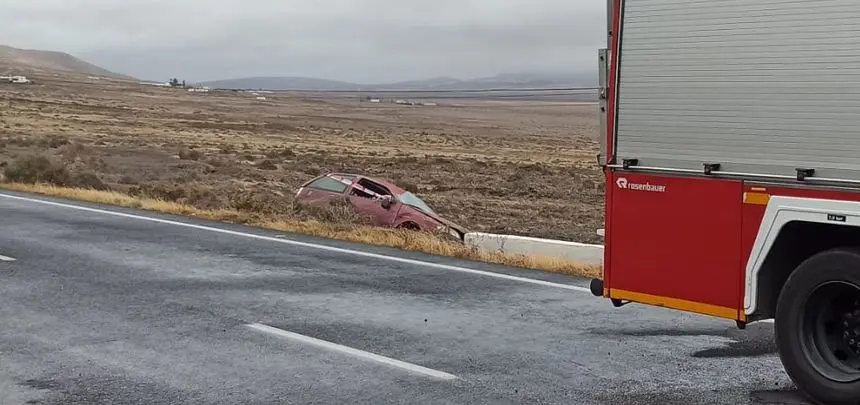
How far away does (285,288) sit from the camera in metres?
10.2

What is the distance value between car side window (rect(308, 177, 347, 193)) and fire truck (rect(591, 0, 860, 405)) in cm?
1457

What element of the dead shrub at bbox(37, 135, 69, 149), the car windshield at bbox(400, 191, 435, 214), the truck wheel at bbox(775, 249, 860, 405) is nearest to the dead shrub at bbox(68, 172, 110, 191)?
the car windshield at bbox(400, 191, 435, 214)

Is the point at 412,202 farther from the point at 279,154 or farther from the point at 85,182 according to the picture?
the point at 279,154

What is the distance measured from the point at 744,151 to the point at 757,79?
1.47 ft

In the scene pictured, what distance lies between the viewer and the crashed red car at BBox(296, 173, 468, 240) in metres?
20.3

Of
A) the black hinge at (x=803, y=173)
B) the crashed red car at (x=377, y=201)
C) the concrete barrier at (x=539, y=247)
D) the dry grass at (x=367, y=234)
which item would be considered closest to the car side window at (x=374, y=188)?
the crashed red car at (x=377, y=201)

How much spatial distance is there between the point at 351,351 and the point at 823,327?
3.39 metres

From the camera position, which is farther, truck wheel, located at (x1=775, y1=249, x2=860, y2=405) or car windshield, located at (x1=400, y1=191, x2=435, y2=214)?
car windshield, located at (x1=400, y1=191, x2=435, y2=214)

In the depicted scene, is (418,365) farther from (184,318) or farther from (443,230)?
(443,230)

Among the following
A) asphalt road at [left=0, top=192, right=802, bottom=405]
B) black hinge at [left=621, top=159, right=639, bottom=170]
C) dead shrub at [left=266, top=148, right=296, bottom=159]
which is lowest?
dead shrub at [left=266, top=148, right=296, bottom=159]

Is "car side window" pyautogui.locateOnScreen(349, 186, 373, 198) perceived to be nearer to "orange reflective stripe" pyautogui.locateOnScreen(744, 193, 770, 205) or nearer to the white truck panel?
the white truck panel

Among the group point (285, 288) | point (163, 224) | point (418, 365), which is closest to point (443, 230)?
point (163, 224)

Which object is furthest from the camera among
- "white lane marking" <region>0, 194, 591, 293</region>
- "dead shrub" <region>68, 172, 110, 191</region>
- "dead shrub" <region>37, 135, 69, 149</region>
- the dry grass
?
"dead shrub" <region>37, 135, 69, 149</region>

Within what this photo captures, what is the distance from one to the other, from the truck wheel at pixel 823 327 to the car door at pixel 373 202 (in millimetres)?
14452
